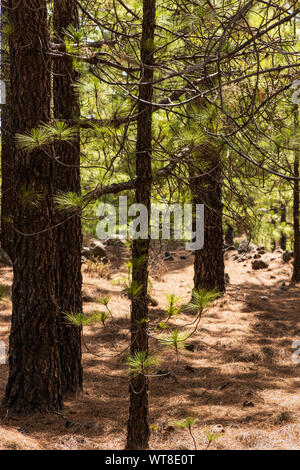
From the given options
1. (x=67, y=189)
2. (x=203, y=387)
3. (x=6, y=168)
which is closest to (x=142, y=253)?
(x=67, y=189)

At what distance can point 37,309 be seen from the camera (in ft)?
15.7

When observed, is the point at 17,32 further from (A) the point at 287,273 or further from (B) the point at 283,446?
(A) the point at 287,273

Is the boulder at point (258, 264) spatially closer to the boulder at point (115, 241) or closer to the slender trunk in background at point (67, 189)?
the boulder at point (115, 241)

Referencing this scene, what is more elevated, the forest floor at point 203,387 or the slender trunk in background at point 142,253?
the slender trunk in background at point 142,253

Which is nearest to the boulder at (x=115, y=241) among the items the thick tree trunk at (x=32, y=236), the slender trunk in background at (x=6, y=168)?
the slender trunk in background at (x=6, y=168)

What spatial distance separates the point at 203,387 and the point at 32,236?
2.99 m

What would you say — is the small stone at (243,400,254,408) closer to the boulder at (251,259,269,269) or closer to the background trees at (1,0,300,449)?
the background trees at (1,0,300,449)

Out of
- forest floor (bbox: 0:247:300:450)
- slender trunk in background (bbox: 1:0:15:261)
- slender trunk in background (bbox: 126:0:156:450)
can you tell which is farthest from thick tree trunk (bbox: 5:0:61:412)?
slender trunk in background (bbox: 1:0:15:261)

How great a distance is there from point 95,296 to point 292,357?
14.4 ft

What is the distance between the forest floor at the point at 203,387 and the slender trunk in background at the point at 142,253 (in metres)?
0.27

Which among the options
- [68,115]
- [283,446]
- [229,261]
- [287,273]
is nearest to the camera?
→ [283,446]

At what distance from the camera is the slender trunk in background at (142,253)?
3.91 metres

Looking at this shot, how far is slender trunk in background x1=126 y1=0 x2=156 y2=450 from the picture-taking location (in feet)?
12.8
